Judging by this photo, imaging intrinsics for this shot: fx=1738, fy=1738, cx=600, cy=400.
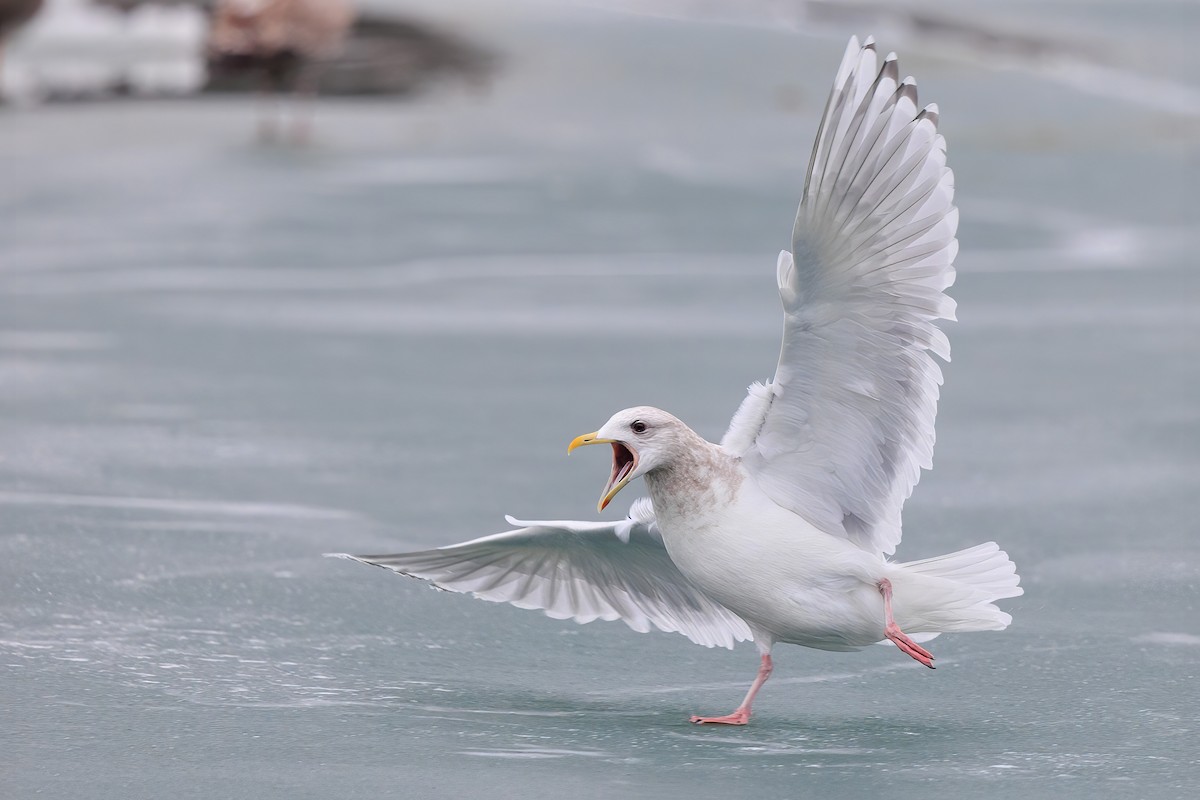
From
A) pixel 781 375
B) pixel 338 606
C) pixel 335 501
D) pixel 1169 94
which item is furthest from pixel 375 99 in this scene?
pixel 781 375

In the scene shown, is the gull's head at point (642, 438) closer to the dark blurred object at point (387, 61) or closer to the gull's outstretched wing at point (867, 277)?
the gull's outstretched wing at point (867, 277)

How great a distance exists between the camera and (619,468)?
12.3ft

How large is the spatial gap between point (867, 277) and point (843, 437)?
15.2 inches

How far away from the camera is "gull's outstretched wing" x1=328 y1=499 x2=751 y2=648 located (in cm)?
417

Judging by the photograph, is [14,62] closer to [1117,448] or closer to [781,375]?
[1117,448]

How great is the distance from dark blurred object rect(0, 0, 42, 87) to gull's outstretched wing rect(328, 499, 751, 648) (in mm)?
11139

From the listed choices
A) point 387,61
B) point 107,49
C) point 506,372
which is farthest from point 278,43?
point 506,372

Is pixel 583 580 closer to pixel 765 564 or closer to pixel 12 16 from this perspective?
pixel 765 564

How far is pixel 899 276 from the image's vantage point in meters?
3.68

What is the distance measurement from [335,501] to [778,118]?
8.75 meters

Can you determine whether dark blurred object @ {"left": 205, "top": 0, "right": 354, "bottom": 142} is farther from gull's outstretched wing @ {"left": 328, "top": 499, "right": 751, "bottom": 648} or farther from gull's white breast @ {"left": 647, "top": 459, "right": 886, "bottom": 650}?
gull's white breast @ {"left": 647, "top": 459, "right": 886, "bottom": 650}

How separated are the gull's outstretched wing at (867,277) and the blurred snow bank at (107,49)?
1102cm

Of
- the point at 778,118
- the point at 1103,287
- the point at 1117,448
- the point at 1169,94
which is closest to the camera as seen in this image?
the point at 1117,448

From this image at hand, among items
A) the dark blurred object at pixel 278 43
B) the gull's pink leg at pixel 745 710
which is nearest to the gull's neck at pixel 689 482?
the gull's pink leg at pixel 745 710
